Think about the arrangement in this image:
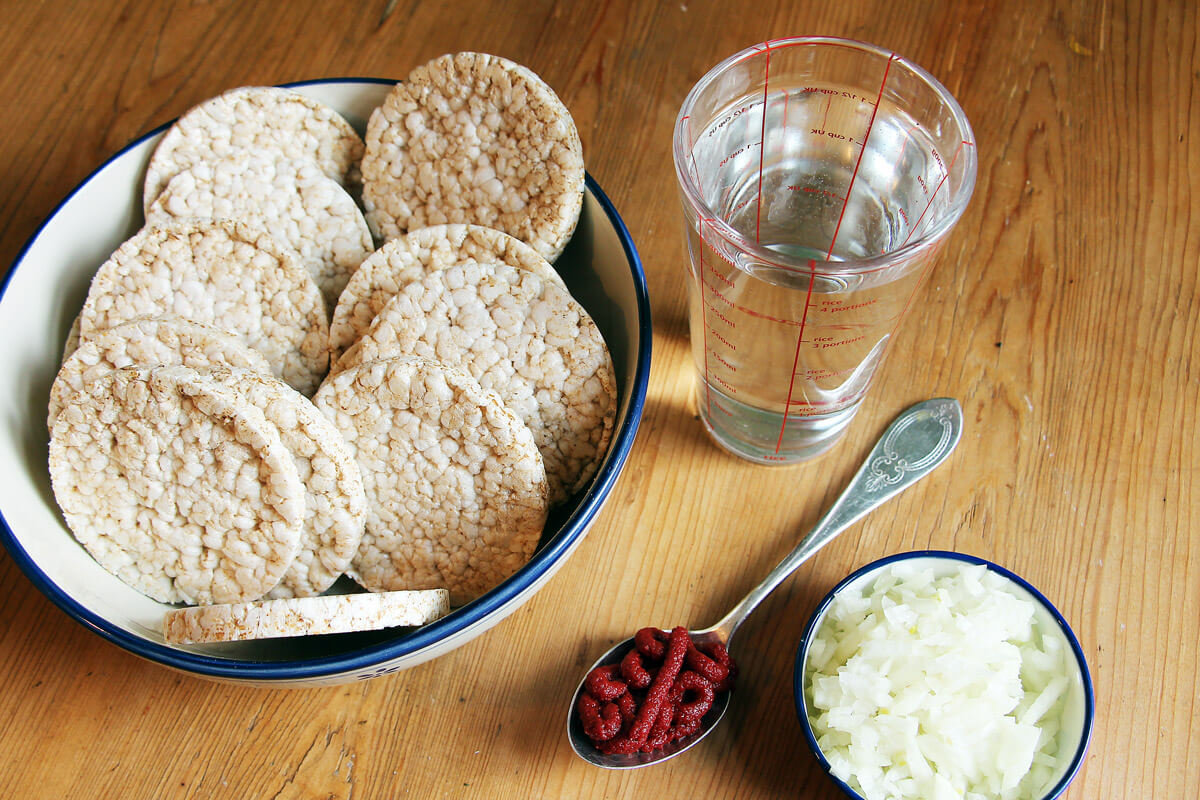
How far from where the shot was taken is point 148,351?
2.95 feet

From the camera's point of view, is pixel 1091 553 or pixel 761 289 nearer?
pixel 761 289

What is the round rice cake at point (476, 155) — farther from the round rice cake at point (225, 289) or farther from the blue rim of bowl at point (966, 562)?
the blue rim of bowl at point (966, 562)

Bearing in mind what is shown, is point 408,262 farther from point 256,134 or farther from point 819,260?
point 819,260

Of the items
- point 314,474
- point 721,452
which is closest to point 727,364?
point 721,452

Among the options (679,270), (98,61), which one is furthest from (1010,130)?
(98,61)

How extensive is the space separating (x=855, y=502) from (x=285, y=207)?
666 millimetres

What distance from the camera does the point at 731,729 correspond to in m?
0.91

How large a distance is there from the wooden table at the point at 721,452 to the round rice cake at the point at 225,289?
0.31 m

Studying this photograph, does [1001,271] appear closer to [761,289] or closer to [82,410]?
[761,289]

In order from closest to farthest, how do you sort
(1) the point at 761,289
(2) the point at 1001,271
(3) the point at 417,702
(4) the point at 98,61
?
1. (1) the point at 761,289
2. (3) the point at 417,702
3. (2) the point at 1001,271
4. (4) the point at 98,61

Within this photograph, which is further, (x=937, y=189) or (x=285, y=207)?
(x=285, y=207)

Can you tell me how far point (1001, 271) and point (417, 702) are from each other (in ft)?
2.65

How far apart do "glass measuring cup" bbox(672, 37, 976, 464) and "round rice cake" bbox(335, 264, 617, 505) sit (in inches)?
4.7

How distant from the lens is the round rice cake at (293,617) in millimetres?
752
